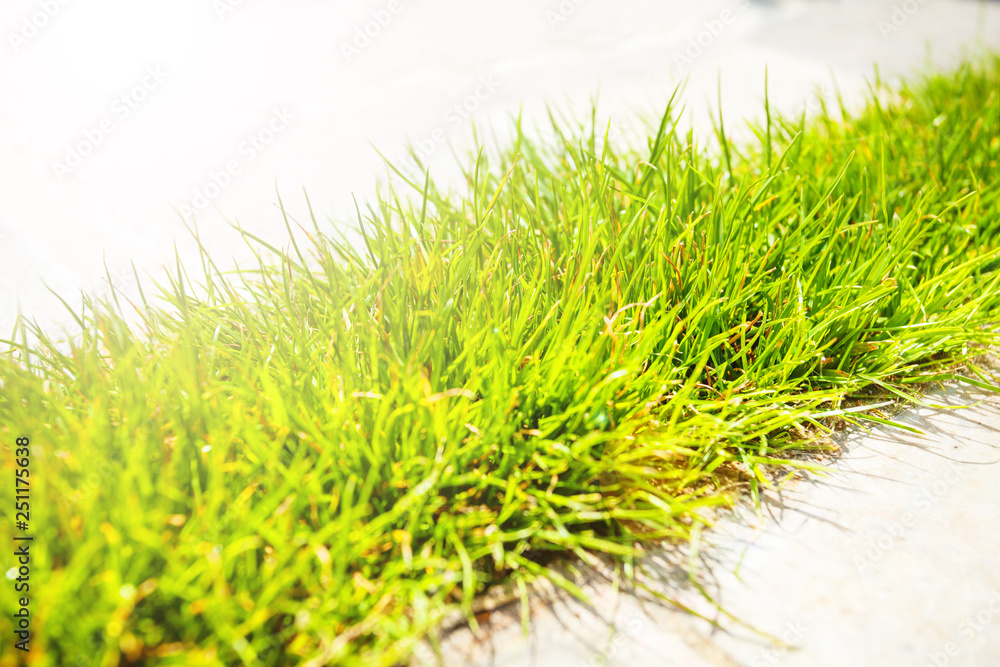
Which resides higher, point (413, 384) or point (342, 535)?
point (413, 384)

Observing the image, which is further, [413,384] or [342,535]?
[413,384]

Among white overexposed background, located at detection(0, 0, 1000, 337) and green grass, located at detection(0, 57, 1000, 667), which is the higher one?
white overexposed background, located at detection(0, 0, 1000, 337)

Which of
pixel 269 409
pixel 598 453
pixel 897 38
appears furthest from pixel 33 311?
pixel 897 38

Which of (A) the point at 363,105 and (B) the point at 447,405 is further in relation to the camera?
(A) the point at 363,105

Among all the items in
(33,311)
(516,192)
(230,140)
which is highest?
(230,140)

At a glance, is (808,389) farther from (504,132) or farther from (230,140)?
(230,140)

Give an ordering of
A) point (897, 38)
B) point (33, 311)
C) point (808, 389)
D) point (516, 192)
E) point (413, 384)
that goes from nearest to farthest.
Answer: point (413, 384) → point (808, 389) → point (516, 192) → point (33, 311) → point (897, 38)

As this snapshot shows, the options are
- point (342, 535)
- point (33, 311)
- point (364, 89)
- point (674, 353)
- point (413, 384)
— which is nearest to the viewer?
point (342, 535)

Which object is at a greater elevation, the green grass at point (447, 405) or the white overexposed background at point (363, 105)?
the white overexposed background at point (363, 105)
